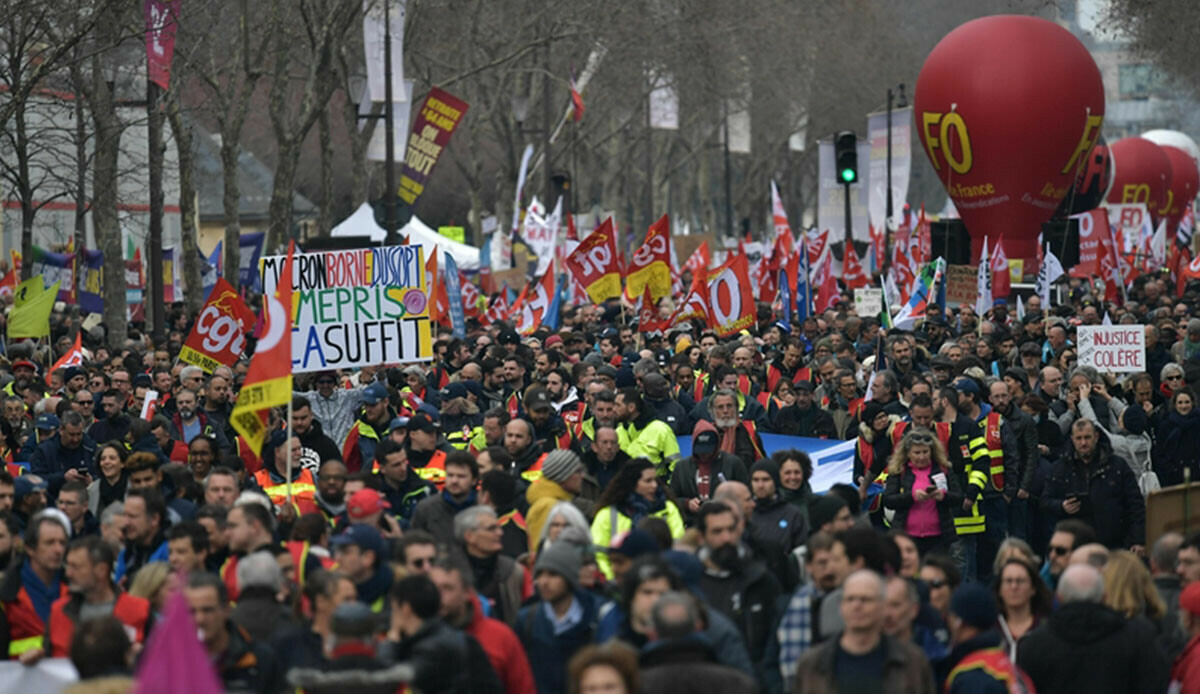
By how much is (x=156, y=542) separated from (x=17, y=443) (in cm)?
604

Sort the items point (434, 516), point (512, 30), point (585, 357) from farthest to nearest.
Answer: point (512, 30), point (585, 357), point (434, 516)

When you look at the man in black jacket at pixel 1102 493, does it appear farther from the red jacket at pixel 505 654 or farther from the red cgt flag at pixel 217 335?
the red cgt flag at pixel 217 335

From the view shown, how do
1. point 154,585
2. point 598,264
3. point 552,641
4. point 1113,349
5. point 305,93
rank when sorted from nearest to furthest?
point 552,641 < point 154,585 < point 1113,349 < point 598,264 < point 305,93

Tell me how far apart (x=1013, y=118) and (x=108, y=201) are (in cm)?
1457

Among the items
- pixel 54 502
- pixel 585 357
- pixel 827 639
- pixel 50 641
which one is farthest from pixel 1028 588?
pixel 585 357

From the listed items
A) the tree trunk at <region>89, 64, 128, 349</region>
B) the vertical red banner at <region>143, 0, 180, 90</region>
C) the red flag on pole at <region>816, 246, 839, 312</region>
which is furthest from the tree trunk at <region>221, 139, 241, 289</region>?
the vertical red banner at <region>143, 0, 180, 90</region>

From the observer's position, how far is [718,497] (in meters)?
8.98

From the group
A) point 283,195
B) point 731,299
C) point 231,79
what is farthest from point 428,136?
Answer: point 731,299

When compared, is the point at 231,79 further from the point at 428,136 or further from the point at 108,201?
the point at 108,201

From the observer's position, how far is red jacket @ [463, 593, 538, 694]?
7.27 meters

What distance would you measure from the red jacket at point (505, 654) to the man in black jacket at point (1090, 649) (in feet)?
6.04

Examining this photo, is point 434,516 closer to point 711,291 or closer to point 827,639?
point 827,639

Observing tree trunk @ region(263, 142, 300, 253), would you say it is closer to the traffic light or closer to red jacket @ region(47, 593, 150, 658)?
the traffic light

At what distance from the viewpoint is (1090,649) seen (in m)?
7.42
